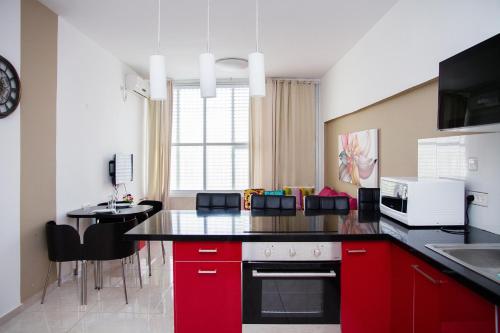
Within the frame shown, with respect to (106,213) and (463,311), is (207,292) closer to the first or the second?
(463,311)

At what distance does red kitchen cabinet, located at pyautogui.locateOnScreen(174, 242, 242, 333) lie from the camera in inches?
75.9

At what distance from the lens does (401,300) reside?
1821 millimetres

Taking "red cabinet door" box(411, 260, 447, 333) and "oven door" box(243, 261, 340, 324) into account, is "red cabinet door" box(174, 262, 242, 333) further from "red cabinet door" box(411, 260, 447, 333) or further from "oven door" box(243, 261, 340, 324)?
"red cabinet door" box(411, 260, 447, 333)

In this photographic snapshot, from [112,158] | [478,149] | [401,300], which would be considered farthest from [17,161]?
[478,149]

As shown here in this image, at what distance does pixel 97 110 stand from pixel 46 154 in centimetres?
120

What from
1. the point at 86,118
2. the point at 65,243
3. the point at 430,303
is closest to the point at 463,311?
the point at 430,303

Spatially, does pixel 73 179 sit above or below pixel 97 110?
below

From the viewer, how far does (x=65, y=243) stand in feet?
9.68

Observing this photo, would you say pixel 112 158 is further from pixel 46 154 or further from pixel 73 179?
pixel 46 154

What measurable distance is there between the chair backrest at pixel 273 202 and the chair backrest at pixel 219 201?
16 cm

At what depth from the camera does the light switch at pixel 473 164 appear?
2096mm

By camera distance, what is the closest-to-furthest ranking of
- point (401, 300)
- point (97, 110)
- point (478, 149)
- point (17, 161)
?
point (401, 300) → point (478, 149) → point (17, 161) → point (97, 110)

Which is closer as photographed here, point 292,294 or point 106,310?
point 292,294

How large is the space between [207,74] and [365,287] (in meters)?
1.69
